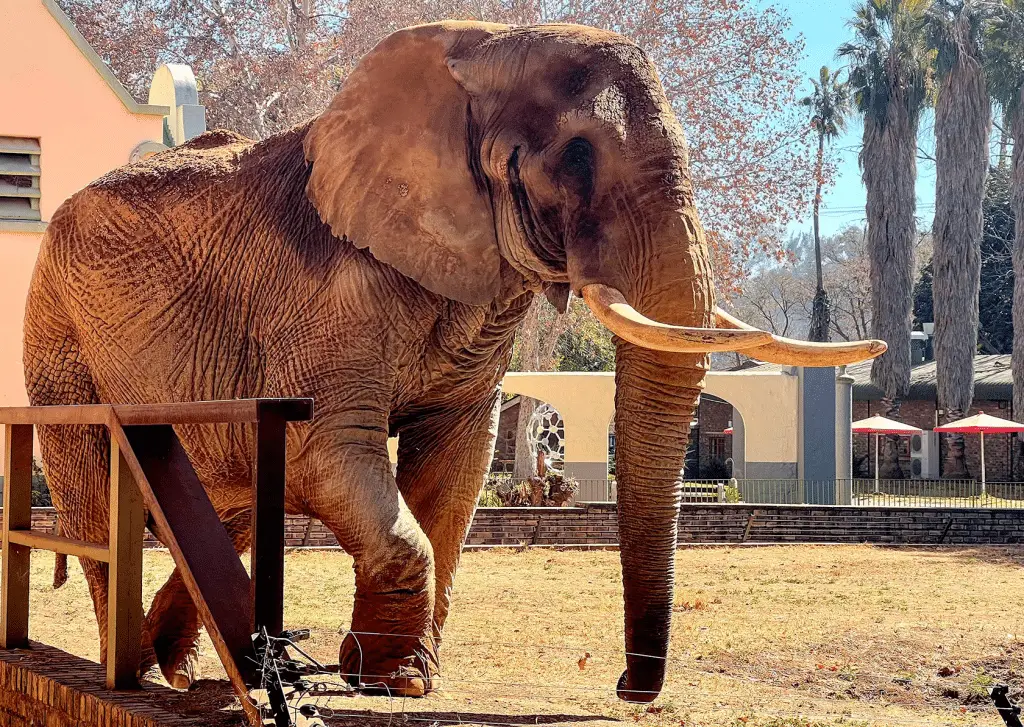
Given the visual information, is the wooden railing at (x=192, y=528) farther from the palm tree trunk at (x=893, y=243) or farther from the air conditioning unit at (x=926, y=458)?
the air conditioning unit at (x=926, y=458)

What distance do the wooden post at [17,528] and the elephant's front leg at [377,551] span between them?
1133 mm

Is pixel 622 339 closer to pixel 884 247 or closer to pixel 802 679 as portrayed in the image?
pixel 802 679

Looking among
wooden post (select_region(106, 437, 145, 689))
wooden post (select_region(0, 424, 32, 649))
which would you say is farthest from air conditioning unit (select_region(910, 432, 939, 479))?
wooden post (select_region(106, 437, 145, 689))

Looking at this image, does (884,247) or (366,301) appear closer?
(366,301)

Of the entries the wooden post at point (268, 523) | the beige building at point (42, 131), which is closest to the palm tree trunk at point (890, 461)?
the beige building at point (42, 131)

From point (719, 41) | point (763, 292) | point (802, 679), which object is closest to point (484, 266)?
point (802, 679)

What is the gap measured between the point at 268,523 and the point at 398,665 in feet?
6.93

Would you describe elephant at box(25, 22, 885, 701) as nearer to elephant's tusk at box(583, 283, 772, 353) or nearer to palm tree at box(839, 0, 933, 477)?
elephant's tusk at box(583, 283, 772, 353)

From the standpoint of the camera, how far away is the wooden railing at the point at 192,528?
3410 mm

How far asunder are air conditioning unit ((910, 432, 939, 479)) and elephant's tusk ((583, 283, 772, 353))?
115 feet

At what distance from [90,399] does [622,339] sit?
320 cm

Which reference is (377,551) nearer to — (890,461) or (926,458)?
(890,461)

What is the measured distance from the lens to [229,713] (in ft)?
12.3

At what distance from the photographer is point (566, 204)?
5.43 meters
